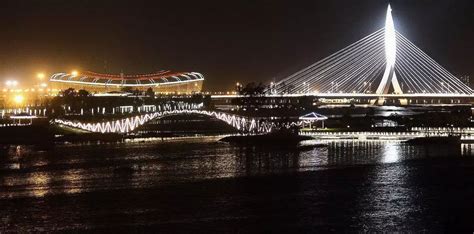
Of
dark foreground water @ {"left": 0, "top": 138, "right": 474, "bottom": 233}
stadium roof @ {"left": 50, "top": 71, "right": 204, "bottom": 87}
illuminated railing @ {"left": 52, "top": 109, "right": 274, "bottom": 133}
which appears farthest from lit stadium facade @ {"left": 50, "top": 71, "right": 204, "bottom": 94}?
dark foreground water @ {"left": 0, "top": 138, "right": 474, "bottom": 233}

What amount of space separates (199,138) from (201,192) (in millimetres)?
14874

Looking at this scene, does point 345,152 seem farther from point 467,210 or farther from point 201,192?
point 467,210

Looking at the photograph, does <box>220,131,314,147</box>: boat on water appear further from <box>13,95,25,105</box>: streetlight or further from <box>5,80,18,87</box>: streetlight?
<box>5,80,18,87</box>: streetlight

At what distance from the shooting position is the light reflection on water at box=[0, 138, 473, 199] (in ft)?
51.8

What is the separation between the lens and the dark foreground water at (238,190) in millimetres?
11156

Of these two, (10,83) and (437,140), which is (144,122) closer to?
(10,83)

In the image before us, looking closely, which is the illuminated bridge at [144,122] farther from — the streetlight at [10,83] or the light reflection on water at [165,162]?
the streetlight at [10,83]

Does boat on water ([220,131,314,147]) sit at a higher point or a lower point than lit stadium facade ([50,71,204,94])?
lower

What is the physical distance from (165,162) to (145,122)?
47.6ft

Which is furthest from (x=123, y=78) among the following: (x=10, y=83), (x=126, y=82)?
(x=10, y=83)

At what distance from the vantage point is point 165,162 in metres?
19.7

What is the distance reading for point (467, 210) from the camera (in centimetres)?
1178

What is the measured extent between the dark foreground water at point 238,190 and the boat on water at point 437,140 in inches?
92.9

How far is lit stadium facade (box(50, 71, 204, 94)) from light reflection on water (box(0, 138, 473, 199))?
103 feet
